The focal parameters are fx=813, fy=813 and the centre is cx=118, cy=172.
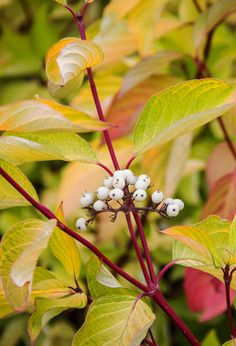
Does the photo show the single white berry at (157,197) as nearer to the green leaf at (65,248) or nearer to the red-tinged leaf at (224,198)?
the green leaf at (65,248)

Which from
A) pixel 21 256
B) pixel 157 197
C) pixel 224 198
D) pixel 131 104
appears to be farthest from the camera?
pixel 131 104

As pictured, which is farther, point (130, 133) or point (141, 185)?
point (130, 133)

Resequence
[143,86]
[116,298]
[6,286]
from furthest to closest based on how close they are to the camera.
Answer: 1. [143,86]
2. [116,298]
3. [6,286]

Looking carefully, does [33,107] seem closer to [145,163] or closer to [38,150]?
[38,150]

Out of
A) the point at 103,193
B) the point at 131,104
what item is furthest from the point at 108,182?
the point at 131,104

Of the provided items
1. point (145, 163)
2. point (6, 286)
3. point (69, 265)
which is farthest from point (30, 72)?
point (6, 286)

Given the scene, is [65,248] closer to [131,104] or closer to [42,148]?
[42,148]
